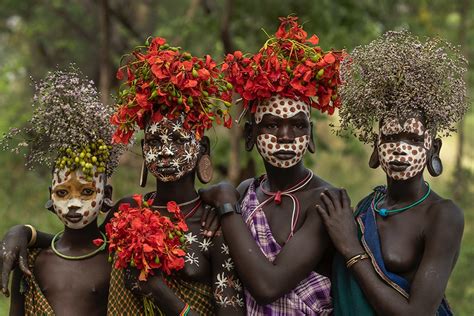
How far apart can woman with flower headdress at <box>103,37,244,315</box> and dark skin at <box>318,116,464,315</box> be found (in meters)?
0.72

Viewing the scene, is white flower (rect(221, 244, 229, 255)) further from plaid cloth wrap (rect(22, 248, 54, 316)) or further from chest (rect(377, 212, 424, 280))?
plaid cloth wrap (rect(22, 248, 54, 316))

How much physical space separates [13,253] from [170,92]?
141cm

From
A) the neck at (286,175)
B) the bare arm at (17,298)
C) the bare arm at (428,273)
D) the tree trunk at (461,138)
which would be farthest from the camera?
the tree trunk at (461,138)

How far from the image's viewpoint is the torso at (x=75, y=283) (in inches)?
215

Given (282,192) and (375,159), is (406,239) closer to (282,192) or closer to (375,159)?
(375,159)

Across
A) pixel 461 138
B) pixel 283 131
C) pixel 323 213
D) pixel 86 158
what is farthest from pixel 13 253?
pixel 461 138

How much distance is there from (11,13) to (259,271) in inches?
563

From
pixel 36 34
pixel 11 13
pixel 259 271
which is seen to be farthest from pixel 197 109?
pixel 11 13

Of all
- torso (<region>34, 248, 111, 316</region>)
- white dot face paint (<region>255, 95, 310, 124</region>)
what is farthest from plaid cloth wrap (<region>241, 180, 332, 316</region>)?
torso (<region>34, 248, 111, 316</region>)

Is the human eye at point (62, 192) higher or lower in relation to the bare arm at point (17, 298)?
higher

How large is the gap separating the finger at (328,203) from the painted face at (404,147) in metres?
0.39

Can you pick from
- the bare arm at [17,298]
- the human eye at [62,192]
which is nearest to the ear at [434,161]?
the human eye at [62,192]

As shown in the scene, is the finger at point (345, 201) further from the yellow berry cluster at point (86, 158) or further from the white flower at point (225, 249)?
the yellow berry cluster at point (86, 158)

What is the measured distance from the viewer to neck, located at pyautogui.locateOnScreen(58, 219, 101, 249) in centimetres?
559
